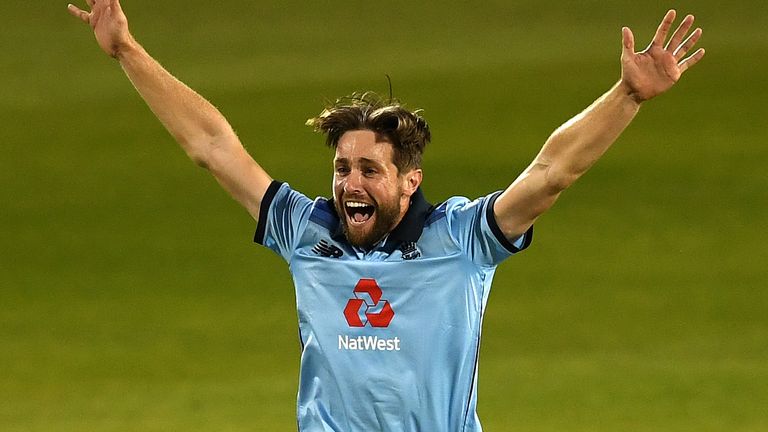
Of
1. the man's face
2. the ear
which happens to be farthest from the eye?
the ear

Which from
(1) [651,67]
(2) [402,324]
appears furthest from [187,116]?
(1) [651,67]

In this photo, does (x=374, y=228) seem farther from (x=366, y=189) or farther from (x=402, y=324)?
(x=402, y=324)

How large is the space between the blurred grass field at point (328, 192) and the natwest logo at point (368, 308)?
5189 mm

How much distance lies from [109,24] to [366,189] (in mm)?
1400

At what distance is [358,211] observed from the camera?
6688mm

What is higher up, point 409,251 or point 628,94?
point 628,94

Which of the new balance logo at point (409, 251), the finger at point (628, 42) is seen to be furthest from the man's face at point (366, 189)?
the finger at point (628, 42)

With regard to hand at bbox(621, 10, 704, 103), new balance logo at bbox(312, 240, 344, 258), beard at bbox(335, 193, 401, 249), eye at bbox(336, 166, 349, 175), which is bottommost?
new balance logo at bbox(312, 240, 344, 258)

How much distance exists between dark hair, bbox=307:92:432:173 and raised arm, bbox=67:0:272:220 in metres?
0.39

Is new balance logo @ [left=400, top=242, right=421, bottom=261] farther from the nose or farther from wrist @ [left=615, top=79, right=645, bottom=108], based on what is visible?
wrist @ [left=615, top=79, right=645, bottom=108]

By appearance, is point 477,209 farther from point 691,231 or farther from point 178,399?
point 691,231

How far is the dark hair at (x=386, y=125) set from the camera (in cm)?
674

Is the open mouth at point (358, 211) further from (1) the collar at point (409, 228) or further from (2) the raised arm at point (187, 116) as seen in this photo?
Answer: (2) the raised arm at point (187, 116)

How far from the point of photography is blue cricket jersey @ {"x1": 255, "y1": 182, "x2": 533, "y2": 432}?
647cm
